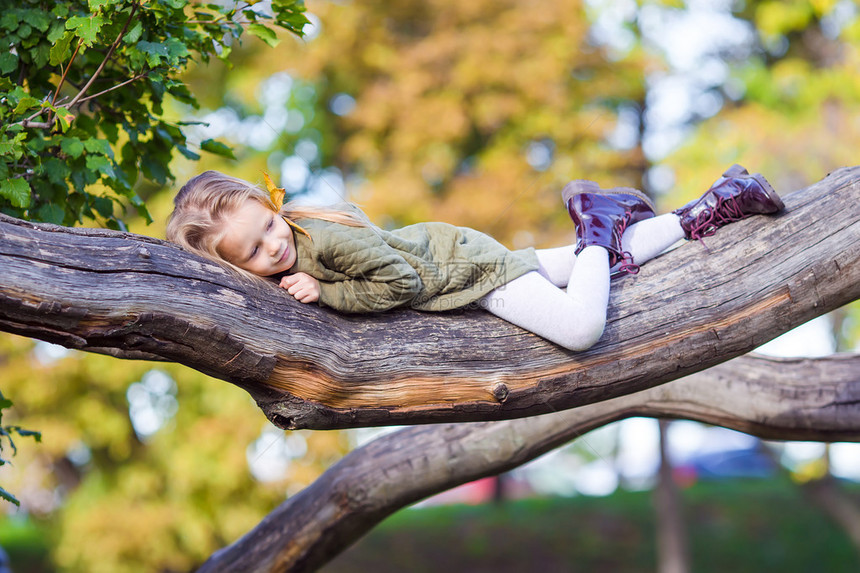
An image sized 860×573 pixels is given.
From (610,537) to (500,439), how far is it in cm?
731

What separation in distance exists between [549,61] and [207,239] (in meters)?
5.82

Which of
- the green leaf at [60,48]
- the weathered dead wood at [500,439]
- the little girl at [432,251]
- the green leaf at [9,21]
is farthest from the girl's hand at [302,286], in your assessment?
the weathered dead wood at [500,439]

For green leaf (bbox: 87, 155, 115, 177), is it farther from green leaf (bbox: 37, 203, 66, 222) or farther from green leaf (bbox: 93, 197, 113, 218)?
green leaf (bbox: 93, 197, 113, 218)

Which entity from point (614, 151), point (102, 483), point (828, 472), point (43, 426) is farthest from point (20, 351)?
point (828, 472)

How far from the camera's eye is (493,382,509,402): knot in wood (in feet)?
8.11

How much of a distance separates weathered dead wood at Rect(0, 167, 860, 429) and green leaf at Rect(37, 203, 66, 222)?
652 mm

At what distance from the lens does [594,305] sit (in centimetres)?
259

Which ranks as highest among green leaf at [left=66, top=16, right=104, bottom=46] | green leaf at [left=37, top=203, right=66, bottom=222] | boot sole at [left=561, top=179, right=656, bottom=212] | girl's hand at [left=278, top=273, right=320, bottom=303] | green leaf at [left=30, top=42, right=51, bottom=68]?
green leaf at [left=30, top=42, right=51, bottom=68]

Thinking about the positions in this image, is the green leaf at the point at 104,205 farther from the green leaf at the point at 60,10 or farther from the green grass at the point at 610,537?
the green grass at the point at 610,537

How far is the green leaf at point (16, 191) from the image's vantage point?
7.66 ft

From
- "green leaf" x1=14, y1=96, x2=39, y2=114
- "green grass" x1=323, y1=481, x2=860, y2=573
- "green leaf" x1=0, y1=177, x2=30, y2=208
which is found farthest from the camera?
"green grass" x1=323, y1=481, x2=860, y2=573

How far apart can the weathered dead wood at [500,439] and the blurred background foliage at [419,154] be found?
132 inches

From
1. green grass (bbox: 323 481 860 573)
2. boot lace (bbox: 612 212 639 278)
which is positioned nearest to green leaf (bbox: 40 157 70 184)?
boot lace (bbox: 612 212 639 278)

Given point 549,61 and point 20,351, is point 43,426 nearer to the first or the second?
point 20,351
